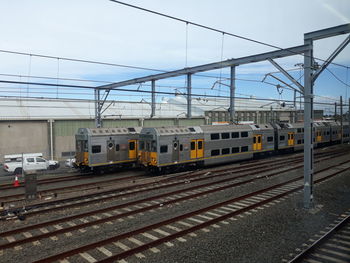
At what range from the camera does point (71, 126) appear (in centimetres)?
A: 3428

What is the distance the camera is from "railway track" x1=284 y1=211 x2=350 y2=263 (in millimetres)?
7906

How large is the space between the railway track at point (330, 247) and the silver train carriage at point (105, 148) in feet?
52.0

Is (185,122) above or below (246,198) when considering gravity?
above

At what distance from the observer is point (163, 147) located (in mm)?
20219

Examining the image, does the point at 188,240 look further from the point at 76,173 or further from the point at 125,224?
the point at 76,173

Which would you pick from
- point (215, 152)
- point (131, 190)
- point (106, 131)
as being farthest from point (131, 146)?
point (131, 190)

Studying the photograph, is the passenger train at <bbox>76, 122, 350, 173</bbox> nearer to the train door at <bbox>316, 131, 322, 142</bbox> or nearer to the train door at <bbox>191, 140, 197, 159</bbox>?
the train door at <bbox>191, 140, 197, 159</bbox>

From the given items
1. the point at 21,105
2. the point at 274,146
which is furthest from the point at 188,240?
the point at 21,105

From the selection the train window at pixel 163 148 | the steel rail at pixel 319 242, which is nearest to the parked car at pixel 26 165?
the train window at pixel 163 148

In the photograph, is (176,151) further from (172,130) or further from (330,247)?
(330,247)

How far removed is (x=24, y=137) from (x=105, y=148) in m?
14.4

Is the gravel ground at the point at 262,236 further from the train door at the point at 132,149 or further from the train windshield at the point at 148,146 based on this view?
the train door at the point at 132,149

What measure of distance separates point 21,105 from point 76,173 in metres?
19.7

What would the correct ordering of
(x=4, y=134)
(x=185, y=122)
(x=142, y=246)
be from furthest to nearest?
(x=185, y=122) < (x=4, y=134) < (x=142, y=246)
